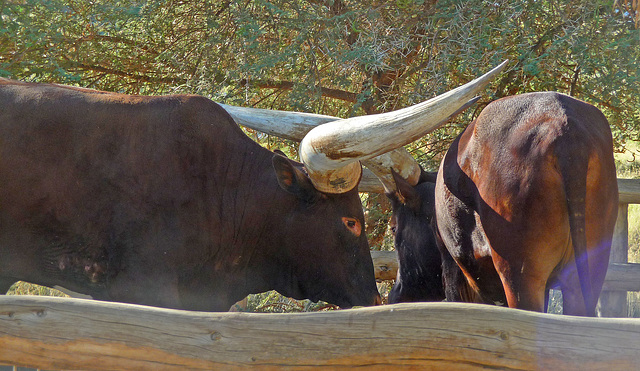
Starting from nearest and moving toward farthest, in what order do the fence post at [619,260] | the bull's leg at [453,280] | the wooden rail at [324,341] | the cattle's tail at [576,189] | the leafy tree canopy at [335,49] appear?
the wooden rail at [324,341] < the cattle's tail at [576,189] < the bull's leg at [453,280] < the fence post at [619,260] < the leafy tree canopy at [335,49]

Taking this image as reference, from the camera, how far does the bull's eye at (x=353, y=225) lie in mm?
3447

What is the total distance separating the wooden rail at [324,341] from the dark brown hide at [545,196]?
25.5 inches

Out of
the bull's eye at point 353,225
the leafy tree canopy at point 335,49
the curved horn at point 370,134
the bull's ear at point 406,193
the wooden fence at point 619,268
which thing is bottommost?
the wooden fence at point 619,268

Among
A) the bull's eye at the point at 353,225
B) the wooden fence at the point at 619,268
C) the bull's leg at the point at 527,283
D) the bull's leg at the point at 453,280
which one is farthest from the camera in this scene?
the wooden fence at the point at 619,268

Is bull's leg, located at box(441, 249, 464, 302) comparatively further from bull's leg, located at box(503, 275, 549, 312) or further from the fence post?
the fence post

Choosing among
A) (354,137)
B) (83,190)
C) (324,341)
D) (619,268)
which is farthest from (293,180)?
(619,268)

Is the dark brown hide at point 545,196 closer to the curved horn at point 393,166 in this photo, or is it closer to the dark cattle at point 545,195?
the dark cattle at point 545,195

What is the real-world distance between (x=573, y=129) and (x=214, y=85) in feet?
12.2

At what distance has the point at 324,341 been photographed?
1.89m

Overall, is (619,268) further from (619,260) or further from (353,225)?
(353,225)

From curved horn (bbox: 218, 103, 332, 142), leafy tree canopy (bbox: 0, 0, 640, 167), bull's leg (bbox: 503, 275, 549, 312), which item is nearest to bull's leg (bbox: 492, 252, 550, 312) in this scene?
bull's leg (bbox: 503, 275, 549, 312)

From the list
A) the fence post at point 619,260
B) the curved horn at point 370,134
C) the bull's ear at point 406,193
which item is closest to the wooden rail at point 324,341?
the curved horn at point 370,134

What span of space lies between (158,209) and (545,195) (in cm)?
Result: 174

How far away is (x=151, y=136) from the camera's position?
316cm
